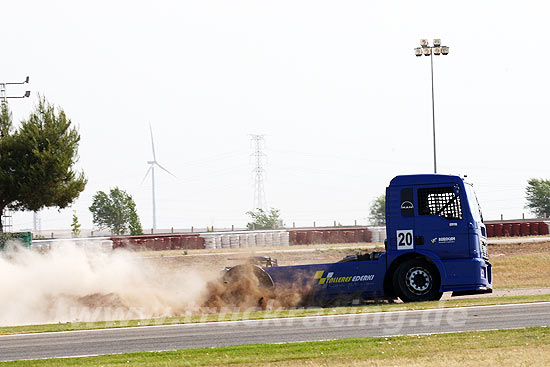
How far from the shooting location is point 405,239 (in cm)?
2003

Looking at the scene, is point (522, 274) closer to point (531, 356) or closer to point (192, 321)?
point (192, 321)

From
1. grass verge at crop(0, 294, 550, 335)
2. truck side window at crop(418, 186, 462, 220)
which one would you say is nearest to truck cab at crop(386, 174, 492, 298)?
truck side window at crop(418, 186, 462, 220)

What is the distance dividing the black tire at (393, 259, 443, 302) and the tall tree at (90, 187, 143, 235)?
265 feet

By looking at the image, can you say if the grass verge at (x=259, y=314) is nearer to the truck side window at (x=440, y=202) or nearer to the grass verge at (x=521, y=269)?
the truck side window at (x=440, y=202)

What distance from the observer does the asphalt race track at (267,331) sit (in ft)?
48.3

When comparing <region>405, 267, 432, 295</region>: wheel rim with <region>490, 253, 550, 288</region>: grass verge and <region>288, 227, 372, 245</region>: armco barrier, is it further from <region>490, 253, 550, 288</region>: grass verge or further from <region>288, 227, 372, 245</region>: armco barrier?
<region>288, 227, 372, 245</region>: armco barrier

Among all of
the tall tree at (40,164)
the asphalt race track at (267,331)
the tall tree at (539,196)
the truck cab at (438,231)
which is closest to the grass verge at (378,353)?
the asphalt race track at (267,331)

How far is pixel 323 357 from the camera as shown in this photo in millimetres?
12492

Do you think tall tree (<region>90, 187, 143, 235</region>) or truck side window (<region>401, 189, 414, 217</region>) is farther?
tall tree (<region>90, 187, 143, 235</region>)

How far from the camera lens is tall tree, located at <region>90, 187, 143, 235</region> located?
9956cm

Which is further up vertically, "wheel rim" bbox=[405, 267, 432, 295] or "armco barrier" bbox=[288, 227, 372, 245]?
"armco barrier" bbox=[288, 227, 372, 245]

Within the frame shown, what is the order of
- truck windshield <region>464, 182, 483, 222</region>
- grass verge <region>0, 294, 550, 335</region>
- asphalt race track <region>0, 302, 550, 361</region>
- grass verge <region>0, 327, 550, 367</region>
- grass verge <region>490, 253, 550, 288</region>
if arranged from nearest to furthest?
grass verge <region>0, 327, 550, 367</region> → asphalt race track <region>0, 302, 550, 361</region> → grass verge <region>0, 294, 550, 335</region> → truck windshield <region>464, 182, 483, 222</region> → grass verge <region>490, 253, 550, 288</region>

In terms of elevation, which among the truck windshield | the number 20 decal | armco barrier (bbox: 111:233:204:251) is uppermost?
the truck windshield

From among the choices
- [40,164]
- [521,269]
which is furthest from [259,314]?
[40,164]
